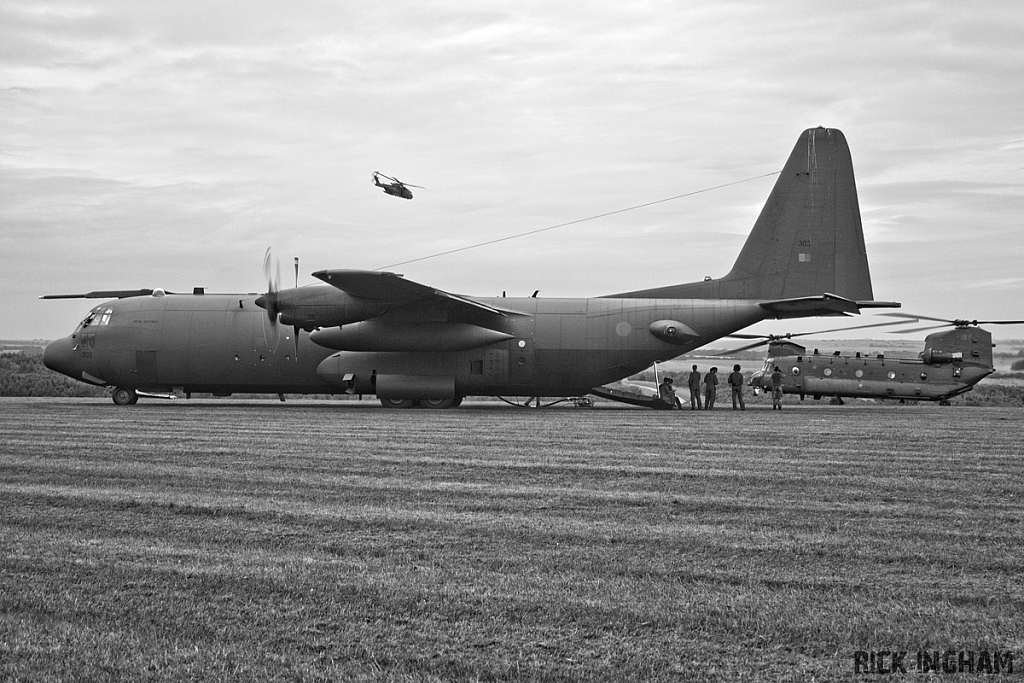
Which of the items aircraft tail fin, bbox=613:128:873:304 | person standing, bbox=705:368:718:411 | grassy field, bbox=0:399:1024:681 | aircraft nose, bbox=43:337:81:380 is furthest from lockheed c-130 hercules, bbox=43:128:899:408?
grassy field, bbox=0:399:1024:681

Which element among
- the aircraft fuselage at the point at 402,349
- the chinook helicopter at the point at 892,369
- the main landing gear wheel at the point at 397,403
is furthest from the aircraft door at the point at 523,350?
the chinook helicopter at the point at 892,369

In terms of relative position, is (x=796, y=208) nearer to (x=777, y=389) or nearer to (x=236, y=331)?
(x=777, y=389)

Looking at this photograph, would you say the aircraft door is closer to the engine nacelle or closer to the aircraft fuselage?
the aircraft fuselage

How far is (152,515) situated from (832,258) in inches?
901

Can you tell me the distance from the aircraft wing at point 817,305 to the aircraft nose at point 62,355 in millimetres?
21219

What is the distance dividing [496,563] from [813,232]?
22792 millimetres

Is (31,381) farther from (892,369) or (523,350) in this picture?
(892,369)

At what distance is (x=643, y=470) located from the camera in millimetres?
12805

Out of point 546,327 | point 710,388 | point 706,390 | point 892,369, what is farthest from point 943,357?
point 546,327

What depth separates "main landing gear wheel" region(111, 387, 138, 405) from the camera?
30781 mm

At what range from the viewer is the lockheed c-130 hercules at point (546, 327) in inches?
1082

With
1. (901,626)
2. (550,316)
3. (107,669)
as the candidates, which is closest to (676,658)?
(901,626)

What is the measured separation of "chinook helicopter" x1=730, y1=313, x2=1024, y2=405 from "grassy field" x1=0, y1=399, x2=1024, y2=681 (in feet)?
79.8

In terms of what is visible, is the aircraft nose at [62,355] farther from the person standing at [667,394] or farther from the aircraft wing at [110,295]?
the person standing at [667,394]
